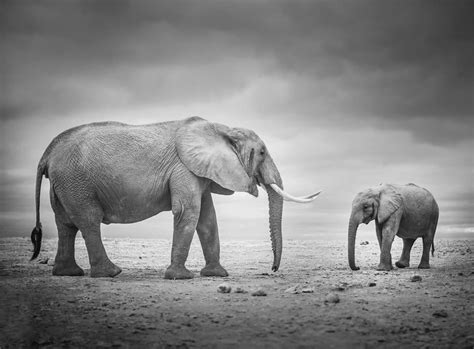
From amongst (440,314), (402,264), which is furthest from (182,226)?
(402,264)

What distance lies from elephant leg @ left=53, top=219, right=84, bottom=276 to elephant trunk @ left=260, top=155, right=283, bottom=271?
4972mm

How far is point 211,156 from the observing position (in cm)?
1389

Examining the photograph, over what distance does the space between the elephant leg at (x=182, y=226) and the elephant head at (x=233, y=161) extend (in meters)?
0.75

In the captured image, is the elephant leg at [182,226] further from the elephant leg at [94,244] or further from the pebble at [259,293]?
the pebble at [259,293]

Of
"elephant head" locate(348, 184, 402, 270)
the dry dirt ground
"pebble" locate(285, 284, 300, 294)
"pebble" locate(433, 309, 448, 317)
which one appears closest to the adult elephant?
the dry dirt ground

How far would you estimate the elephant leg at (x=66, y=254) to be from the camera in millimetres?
14055

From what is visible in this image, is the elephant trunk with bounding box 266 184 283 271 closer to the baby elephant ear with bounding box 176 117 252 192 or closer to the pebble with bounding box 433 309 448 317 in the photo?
the baby elephant ear with bounding box 176 117 252 192

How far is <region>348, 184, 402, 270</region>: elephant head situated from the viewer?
17906 mm

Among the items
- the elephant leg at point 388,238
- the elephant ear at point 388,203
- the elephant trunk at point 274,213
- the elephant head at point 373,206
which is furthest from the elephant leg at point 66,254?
the elephant ear at point 388,203

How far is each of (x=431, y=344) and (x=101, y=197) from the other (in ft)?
28.4

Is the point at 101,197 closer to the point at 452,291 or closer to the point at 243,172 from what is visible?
the point at 243,172

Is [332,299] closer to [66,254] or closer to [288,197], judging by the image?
[288,197]

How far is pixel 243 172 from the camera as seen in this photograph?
1412 cm

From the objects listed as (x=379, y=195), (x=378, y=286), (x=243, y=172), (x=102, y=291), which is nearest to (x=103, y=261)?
(x=102, y=291)
